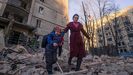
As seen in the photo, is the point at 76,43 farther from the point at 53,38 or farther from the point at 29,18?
the point at 29,18

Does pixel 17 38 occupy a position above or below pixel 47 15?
below

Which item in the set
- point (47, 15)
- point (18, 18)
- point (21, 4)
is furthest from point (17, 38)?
point (47, 15)

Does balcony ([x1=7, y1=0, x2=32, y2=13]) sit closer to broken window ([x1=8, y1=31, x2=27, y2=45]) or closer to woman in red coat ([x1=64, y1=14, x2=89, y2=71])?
broken window ([x1=8, y1=31, x2=27, y2=45])

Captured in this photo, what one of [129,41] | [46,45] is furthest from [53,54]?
[129,41]

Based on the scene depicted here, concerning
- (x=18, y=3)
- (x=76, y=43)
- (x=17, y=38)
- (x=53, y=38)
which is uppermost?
(x=18, y=3)

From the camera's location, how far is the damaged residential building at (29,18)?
17.5 metres

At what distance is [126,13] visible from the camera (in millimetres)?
42625

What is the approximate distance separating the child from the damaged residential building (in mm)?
12009

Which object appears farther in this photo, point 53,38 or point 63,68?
point 63,68

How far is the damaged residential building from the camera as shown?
17464 millimetres

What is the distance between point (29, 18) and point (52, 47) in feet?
56.8

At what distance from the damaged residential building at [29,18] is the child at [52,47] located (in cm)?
1201

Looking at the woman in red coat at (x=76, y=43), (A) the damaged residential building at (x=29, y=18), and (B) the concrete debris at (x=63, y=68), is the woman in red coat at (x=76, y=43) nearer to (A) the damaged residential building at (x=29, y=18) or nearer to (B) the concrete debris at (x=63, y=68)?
(B) the concrete debris at (x=63, y=68)

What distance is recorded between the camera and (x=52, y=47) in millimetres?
4484
